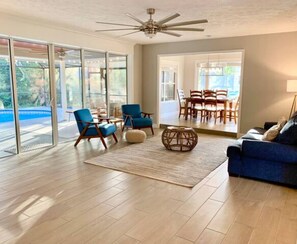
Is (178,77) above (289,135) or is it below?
above

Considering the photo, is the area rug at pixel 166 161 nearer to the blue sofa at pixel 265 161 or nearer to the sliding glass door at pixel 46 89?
the blue sofa at pixel 265 161

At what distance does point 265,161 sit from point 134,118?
3.68 meters

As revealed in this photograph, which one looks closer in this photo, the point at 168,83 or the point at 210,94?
the point at 210,94

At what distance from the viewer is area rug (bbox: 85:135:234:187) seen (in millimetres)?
3676

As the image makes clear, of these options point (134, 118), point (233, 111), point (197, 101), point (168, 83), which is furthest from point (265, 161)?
point (168, 83)

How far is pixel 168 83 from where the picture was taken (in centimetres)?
973

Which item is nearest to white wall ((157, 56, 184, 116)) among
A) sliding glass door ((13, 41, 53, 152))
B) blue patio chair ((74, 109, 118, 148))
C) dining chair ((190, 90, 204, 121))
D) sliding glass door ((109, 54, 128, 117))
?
dining chair ((190, 90, 204, 121))

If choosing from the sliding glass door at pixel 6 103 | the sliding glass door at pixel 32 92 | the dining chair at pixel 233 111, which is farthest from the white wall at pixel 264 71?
the sliding glass door at pixel 6 103

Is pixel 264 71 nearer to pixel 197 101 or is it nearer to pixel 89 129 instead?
pixel 197 101

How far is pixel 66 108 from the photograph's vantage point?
607 centimetres

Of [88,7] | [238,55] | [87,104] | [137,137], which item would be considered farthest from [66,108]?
[238,55]

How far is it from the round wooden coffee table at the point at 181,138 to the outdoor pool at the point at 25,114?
255 centimetres

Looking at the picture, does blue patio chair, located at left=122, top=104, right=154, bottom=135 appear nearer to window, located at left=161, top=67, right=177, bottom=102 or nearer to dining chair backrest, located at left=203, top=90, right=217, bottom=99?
dining chair backrest, located at left=203, top=90, right=217, bottom=99

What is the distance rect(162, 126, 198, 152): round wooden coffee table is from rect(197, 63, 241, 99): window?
5244 millimetres
